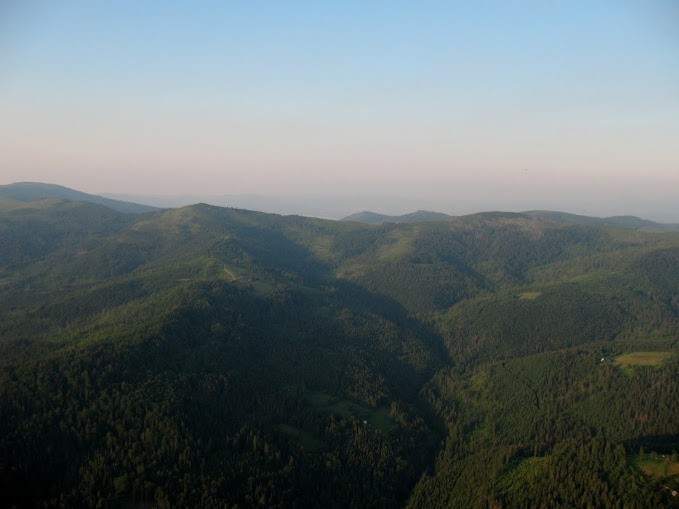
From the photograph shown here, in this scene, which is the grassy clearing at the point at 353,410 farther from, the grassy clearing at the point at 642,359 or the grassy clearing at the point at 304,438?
the grassy clearing at the point at 642,359

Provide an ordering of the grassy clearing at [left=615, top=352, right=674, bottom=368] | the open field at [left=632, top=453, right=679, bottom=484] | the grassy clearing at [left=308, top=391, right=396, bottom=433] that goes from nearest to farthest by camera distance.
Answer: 1. the open field at [left=632, top=453, right=679, bottom=484]
2. the grassy clearing at [left=308, top=391, right=396, bottom=433]
3. the grassy clearing at [left=615, top=352, right=674, bottom=368]

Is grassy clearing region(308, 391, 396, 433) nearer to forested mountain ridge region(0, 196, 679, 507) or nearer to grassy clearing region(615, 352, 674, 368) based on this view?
forested mountain ridge region(0, 196, 679, 507)

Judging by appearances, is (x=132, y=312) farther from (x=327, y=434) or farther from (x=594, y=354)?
(x=594, y=354)

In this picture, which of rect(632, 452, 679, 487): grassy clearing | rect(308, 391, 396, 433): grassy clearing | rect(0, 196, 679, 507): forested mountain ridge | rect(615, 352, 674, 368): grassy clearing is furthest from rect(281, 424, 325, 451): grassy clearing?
rect(615, 352, 674, 368): grassy clearing

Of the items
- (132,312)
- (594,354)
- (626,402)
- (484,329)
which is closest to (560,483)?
(626,402)

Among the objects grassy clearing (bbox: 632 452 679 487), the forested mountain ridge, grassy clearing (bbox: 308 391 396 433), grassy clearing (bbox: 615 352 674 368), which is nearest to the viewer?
grassy clearing (bbox: 632 452 679 487)

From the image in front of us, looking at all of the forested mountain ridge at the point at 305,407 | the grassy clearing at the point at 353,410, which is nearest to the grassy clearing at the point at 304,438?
the forested mountain ridge at the point at 305,407

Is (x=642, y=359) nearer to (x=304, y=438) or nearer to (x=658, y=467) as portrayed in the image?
(x=658, y=467)
